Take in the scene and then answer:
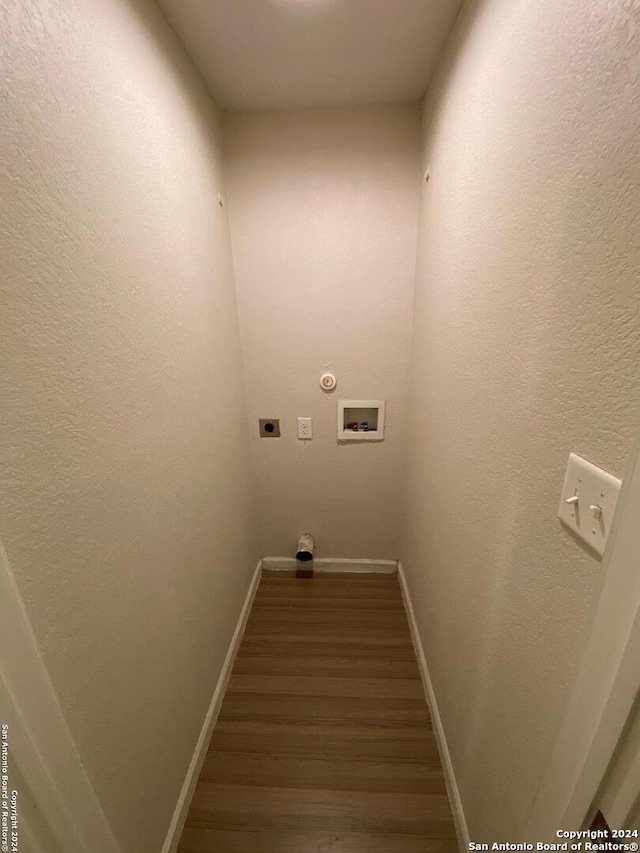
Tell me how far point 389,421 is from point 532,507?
1.15m

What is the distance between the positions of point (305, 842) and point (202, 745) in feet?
1.45

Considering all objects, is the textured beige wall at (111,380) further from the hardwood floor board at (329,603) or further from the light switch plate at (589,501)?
the light switch plate at (589,501)

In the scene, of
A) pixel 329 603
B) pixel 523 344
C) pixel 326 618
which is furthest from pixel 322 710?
pixel 523 344

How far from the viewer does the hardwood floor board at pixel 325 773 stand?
107 centimetres

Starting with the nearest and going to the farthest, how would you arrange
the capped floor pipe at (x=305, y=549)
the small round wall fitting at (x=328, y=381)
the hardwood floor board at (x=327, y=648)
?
the hardwood floor board at (x=327, y=648) → the small round wall fitting at (x=328, y=381) → the capped floor pipe at (x=305, y=549)

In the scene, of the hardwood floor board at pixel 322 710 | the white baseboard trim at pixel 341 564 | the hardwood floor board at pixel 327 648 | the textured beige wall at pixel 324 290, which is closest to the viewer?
the hardwood floor board at pixel 322 710

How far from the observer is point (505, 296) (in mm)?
698

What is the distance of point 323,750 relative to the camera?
45.8 inches

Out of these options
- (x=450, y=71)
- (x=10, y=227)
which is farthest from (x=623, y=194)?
(x=450, y=71)

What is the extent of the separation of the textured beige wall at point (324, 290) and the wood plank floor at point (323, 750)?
60 centimetres

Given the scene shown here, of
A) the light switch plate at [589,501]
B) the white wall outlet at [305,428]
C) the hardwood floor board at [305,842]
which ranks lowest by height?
the hardwood floor board at [305,842]

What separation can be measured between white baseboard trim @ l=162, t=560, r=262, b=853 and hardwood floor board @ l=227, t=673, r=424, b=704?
0.27 feet

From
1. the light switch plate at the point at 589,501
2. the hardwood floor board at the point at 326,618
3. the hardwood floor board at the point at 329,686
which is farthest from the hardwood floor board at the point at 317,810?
the light switch plate at the point at 589,501

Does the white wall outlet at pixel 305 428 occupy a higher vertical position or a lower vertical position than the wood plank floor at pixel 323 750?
higher
